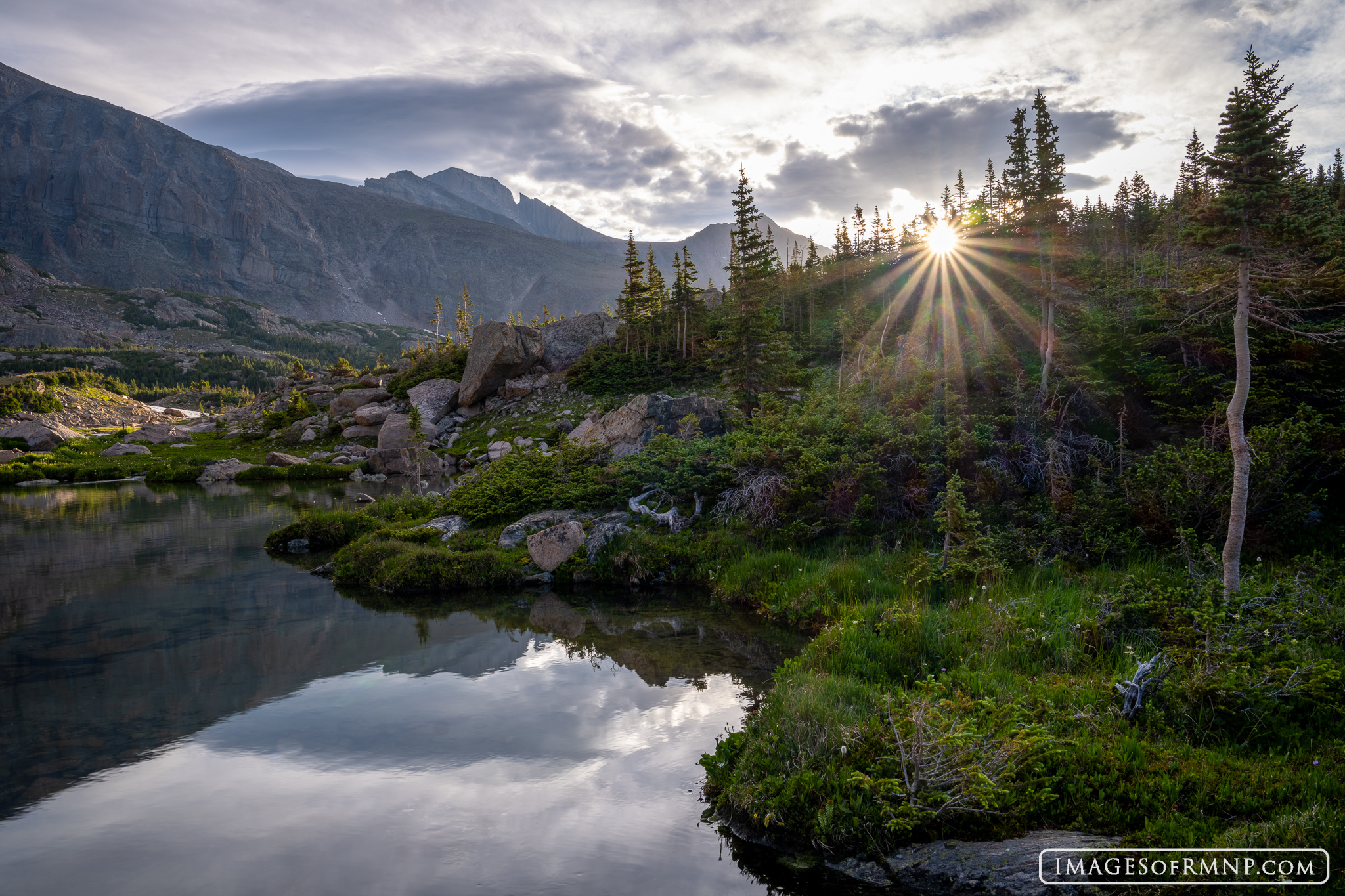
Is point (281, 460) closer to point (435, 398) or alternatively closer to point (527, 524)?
point (435, 398)

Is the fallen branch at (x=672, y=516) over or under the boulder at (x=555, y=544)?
over

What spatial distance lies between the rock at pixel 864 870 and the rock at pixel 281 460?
5962cm

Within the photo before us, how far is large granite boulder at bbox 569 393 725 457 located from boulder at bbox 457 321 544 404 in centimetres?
2577

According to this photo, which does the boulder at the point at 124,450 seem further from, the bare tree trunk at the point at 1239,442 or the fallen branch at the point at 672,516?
the bare tree trunk at the point at 1239,442

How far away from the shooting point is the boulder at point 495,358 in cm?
5672

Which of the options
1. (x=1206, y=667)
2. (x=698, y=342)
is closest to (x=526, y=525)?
(x=1206, y=667)

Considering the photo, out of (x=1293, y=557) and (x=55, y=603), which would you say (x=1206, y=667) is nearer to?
(x=1293, y=557)

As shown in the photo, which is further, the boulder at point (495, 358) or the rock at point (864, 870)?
the boulder at point (495, 358)

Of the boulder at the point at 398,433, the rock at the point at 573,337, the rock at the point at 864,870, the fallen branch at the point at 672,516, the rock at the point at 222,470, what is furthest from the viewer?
the rock at the point at 573,337

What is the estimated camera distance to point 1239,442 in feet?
30.3

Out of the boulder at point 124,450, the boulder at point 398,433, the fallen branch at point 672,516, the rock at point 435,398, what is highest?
the rock at point 435,398

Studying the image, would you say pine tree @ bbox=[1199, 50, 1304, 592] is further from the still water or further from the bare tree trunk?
the still water

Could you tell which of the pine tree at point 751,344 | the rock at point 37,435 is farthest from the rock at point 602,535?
the rock at point 37,435

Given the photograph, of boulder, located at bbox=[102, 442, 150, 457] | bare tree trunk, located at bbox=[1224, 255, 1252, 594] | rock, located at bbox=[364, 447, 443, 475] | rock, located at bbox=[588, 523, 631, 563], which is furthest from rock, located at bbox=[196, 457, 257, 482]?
bare tree trunk, located at bbox=[1224, 255, 1252, 594]
